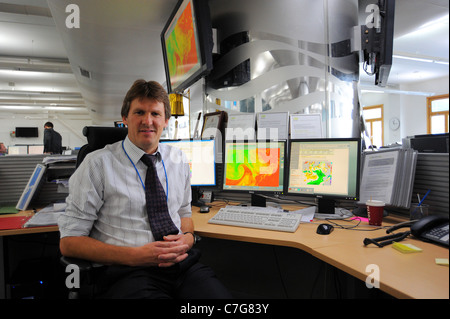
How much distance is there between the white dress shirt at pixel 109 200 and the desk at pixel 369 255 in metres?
0.35

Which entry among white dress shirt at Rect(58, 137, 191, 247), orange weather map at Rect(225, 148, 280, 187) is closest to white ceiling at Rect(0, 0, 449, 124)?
orange weather map at Rect(225, 148, 280, 187)

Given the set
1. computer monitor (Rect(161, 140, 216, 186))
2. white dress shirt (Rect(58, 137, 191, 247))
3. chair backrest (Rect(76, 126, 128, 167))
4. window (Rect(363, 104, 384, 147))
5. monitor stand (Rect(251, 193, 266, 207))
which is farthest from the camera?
window (Rect(363, 104, 384, 147))

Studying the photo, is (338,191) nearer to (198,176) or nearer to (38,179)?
(198,176)

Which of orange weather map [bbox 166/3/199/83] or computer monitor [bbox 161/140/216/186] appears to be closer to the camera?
computer monitor [bbox 161/140/216/186]

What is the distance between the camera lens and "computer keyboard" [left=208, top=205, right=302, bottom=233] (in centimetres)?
147

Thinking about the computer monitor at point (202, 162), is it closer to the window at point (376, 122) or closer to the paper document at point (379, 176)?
the paper document at point (379, 176)

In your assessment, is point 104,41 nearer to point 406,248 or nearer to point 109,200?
point 109,200

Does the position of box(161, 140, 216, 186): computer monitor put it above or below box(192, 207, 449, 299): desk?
above

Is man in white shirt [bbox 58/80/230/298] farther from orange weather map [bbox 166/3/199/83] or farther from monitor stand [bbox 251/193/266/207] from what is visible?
orange weather map [bbox 166/3/199/83]

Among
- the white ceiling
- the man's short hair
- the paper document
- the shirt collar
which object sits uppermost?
the white ceiling

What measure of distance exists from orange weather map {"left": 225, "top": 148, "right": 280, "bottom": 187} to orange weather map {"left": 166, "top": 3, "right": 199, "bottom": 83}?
94 centimetres

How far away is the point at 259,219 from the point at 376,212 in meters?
0.58
